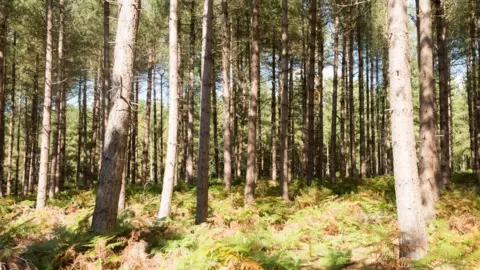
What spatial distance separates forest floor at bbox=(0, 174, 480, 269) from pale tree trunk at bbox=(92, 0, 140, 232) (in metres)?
0.44

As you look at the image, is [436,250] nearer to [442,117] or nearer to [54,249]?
[54,249]

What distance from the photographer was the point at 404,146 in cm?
539

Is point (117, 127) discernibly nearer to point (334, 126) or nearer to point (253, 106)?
point (253, 106)

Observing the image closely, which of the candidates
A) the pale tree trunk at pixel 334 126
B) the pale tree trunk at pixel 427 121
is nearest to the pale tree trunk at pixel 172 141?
the pale tree trunk at pixel 427 121

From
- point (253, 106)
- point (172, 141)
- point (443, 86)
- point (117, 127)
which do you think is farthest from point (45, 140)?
point (443, 86)

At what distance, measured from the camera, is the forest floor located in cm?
504

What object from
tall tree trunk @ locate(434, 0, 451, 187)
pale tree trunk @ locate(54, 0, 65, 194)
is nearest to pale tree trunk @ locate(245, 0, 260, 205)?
tall tree trunk @ locate(434, 0, 451, 187)

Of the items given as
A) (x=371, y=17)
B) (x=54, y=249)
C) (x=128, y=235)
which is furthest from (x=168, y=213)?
(x=371, y=17)

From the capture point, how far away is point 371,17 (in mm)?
23016

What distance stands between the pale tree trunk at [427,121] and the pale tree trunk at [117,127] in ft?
21.2

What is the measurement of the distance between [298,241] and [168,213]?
12.8ft

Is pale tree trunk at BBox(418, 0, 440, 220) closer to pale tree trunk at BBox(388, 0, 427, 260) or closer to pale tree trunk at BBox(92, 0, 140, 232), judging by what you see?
pale tree trunk at BBox(388, 0, 427, 260)

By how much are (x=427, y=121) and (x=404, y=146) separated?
353 cm

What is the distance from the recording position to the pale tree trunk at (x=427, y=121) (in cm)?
793
